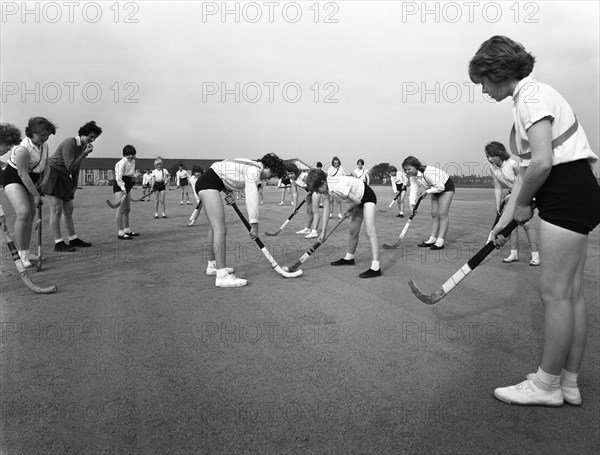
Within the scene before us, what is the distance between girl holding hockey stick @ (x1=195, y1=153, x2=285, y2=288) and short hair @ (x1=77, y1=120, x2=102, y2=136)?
351 cm

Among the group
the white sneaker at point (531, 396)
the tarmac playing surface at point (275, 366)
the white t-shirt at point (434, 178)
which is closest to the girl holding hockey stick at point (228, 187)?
the tarmac playing surface at point (275, 366)

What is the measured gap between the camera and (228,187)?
585 cm

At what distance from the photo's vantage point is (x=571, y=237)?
238cm

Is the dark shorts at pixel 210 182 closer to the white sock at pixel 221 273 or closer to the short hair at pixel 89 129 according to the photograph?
the white sock at pixel 221 273

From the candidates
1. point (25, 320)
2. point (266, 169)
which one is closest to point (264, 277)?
point (266, 169)

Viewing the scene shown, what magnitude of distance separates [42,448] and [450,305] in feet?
12.9

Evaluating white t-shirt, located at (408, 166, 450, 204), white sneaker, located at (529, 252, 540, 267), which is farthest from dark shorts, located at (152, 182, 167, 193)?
white sneaker, located at (529, 252, 540, 267)

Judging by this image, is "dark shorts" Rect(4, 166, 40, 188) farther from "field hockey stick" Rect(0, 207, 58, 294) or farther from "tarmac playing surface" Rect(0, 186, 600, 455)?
"field hockey stick" Rect(0, 207, 58, 294)

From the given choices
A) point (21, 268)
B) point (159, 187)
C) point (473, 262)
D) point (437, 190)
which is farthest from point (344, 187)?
point (159, 187)

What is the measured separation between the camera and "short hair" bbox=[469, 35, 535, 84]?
99.0 inches

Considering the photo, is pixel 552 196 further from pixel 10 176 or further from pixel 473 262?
pixel 10 176

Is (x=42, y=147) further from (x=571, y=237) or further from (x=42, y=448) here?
(x=571, y=237)

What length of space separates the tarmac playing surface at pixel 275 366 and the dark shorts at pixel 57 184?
1888 mm

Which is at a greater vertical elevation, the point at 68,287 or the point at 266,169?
the point at 266,169
